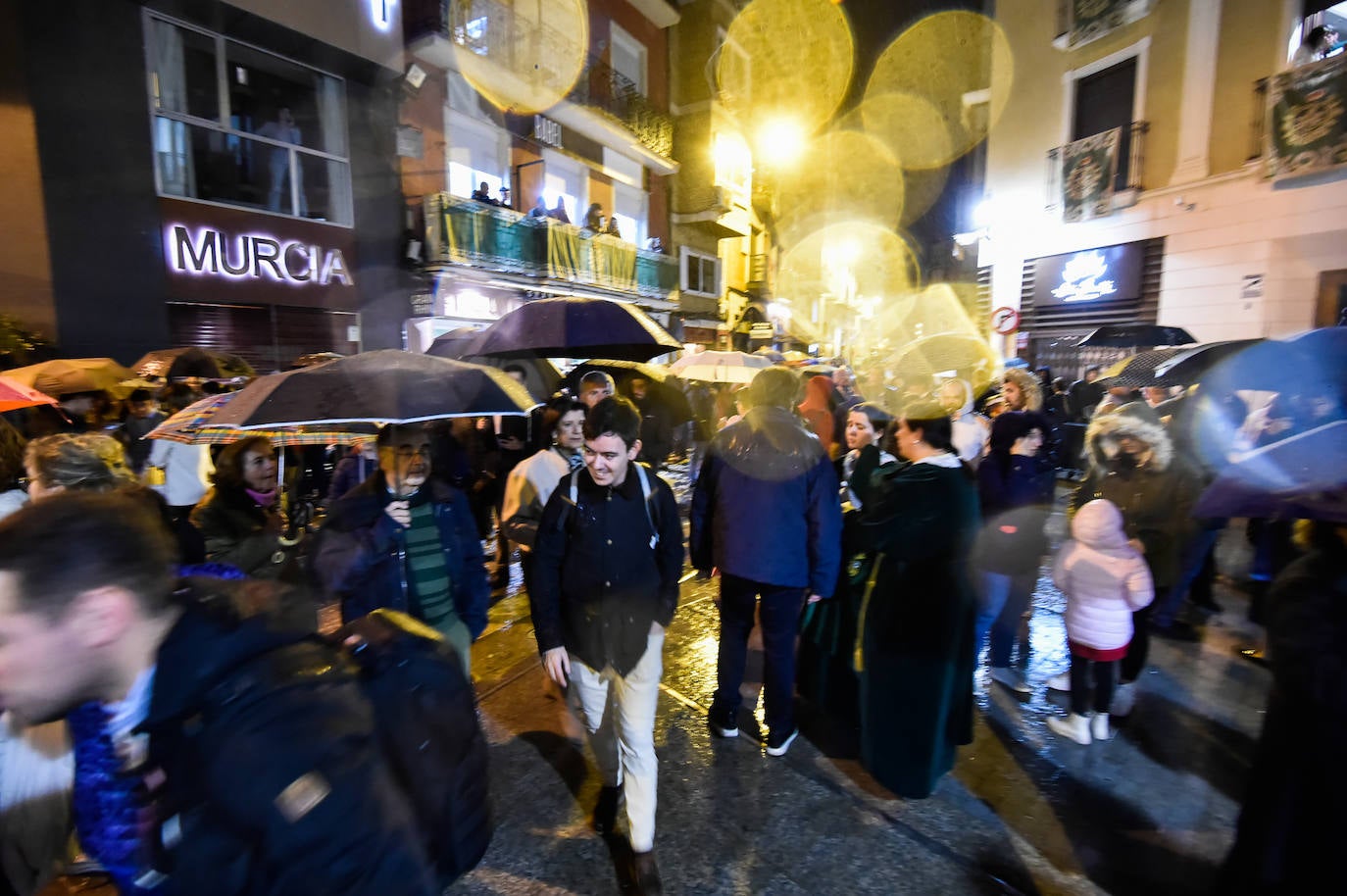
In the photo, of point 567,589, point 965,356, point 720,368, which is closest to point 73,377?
point 567,589

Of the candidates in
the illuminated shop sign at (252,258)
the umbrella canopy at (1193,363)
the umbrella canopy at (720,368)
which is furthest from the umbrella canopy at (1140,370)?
the illuminated shop sign at (252,258)

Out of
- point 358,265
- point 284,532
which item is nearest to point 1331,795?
point 284,532

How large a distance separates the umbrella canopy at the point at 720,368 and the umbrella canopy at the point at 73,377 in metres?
6.73

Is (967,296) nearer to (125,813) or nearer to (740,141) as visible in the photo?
(740,141)

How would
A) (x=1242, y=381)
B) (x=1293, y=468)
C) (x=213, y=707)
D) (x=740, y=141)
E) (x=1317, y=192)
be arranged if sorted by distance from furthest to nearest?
(x=740, y=141), (x=1317, y=192), (x=1242, y=381), (x=1293, y=468), (x=213, y=707)

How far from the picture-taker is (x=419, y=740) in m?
1.31

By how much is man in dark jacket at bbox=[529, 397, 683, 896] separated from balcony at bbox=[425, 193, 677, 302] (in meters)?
11.3

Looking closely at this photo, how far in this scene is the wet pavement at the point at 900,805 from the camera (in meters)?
2.69

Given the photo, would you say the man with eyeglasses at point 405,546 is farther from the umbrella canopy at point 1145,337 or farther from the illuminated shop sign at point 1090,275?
the illuminated shop sign at point 1090,275

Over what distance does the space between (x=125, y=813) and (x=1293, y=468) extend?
3.11 metres

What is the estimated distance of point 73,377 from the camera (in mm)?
5133

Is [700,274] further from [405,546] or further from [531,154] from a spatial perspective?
[405,546]

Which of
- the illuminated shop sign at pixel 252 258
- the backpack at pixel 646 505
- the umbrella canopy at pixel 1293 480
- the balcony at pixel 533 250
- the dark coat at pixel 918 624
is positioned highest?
the balcony at pixel 533 250

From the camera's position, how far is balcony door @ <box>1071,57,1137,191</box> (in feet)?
45.2
